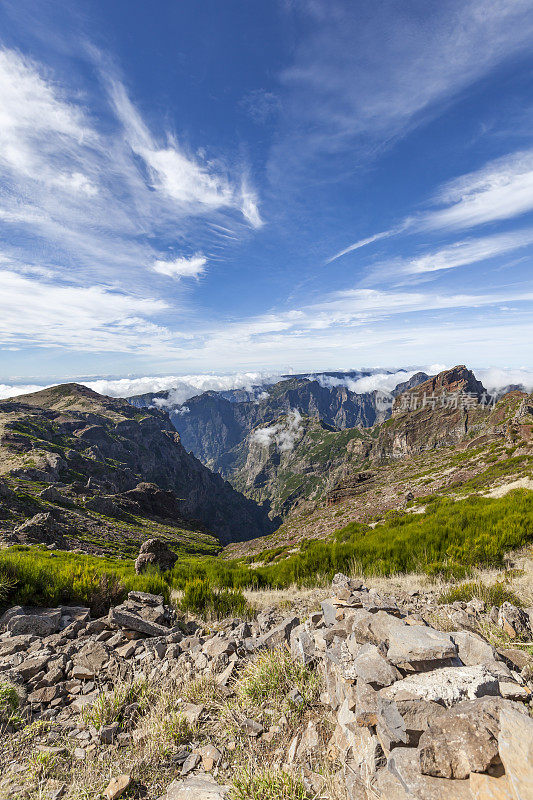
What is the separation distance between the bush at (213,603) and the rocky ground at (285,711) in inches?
97.0

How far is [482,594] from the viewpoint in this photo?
8.32m

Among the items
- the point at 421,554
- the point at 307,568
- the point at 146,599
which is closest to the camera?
the point at 146,599

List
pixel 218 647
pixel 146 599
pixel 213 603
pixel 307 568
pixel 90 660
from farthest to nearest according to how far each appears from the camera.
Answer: pixel 307 568 < pixel 213 603 < pixel 146 599 < pixel 218 647 < pixel 90 660

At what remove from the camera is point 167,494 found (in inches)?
6284

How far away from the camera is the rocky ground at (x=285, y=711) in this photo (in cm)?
311

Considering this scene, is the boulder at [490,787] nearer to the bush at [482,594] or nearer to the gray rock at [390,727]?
the gray rock at [390,727]

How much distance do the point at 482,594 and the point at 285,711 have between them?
656 cm

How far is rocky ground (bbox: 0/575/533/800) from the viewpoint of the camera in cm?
311

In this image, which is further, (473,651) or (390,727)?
(473,651)

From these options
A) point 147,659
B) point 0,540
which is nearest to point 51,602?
point 147,659

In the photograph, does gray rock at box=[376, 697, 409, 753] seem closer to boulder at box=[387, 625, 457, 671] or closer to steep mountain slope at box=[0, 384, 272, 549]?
boulder at box=[387, 625, 457, 671]

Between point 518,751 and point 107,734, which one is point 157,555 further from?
point 518,751

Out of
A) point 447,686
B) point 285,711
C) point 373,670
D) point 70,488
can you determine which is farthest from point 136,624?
point 70,488

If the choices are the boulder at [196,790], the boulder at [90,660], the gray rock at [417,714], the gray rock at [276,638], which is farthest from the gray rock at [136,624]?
the gray rock at [417,714]
